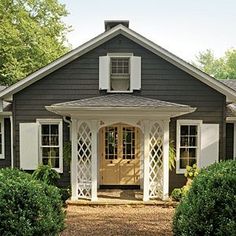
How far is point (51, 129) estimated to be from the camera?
11.4 metres

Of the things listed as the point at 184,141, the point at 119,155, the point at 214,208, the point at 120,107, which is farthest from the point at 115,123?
the point at 214,208

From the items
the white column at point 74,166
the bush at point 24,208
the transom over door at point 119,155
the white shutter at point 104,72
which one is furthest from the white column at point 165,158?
the bush at point 24,208

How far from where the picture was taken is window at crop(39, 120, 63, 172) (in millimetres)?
11336

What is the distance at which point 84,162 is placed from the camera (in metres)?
10.1

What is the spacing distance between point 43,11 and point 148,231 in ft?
73.6

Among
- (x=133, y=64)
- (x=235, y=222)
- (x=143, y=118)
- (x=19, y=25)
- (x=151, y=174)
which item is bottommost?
(x=151, y=174)

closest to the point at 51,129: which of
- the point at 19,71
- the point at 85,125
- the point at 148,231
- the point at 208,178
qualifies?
the point at 85,125

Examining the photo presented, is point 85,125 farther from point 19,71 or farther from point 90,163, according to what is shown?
point 19,71

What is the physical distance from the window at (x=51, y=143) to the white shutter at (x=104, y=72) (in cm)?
203

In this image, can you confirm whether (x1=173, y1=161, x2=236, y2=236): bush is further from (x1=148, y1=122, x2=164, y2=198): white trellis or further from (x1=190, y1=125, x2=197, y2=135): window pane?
(x1=190, y1=125, x2=197, y2=135): window pane

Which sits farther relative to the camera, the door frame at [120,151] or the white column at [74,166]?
the door frame at [120,151]

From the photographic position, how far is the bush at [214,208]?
4.32 metres

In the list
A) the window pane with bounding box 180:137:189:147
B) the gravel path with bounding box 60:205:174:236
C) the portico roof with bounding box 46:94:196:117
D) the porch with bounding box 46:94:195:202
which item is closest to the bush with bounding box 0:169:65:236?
the gravel path with bounding box 60:205:174:236

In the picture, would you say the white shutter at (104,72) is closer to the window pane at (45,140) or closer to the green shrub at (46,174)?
the window pane at (45,140)
